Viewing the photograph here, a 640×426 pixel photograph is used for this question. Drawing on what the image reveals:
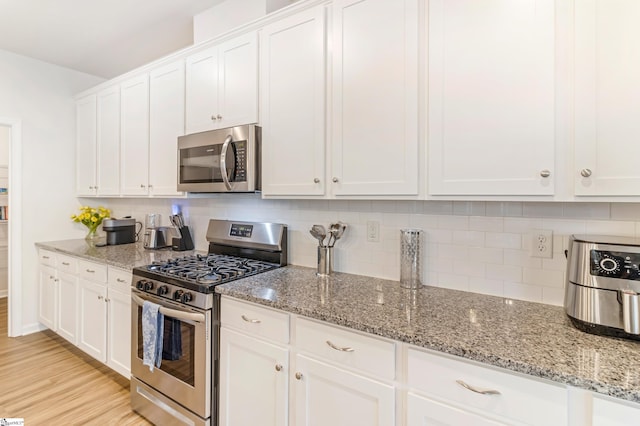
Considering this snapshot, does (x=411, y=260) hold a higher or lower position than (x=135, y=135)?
lower

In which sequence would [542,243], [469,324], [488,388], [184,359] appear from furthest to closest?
1. [184,359]
2. [542,243]
3. [469,324]
4. [488,388]

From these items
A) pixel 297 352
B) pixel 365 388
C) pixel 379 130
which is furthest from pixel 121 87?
pixel 365 388

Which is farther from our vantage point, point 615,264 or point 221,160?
point 221,160

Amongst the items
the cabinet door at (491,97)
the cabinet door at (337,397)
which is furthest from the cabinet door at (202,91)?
the cabinet door at (337,397)

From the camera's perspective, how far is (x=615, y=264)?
1.03m

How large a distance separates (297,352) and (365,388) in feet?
1.09

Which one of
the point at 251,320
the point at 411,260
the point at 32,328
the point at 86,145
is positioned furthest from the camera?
the point at 86,145

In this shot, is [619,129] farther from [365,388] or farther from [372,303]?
[365,388]

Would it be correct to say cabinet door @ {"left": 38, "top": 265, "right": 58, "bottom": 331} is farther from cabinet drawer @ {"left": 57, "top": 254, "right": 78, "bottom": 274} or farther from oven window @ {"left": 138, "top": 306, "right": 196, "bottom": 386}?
oven window @ {"left": 138, "top": 306, "right": 196, "bottom": 386}

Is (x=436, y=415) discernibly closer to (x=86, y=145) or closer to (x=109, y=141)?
(x=109, y=141)

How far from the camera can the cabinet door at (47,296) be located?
305cm

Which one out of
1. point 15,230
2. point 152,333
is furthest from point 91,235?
point 152,333

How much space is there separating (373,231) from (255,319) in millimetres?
817

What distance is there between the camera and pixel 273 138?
1.93 metres
